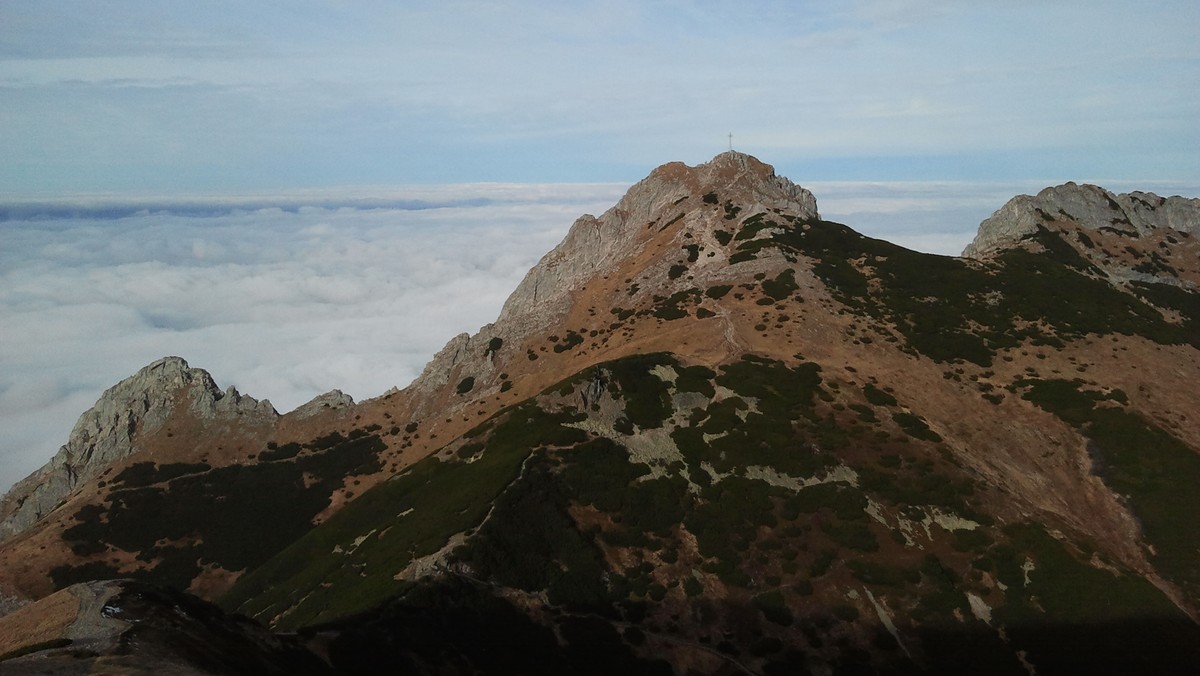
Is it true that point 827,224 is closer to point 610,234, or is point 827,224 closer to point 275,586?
point 610,234

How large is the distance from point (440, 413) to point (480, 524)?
51.6 metres

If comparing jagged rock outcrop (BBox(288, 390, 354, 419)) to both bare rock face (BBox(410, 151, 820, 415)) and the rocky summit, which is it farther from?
bare rock face (BBox(410, 151, 820, 415))

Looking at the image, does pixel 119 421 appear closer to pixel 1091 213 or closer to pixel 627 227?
pixel 627 227

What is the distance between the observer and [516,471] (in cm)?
6775

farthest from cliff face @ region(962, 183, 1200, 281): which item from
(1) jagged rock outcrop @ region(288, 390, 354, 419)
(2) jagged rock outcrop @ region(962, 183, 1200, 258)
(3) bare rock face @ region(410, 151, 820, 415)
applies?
(1) jagged rock outcrop @ region(288, 390, 354, 419)

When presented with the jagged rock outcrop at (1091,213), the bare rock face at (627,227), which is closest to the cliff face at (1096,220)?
the jagged rock outcrop at (1091,213)

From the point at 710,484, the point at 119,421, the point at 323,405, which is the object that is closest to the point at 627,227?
the point at 323,405

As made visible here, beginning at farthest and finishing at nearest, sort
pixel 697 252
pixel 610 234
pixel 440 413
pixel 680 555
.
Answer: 1. pixel 610 234
2. pixel 697 252
3. pixel 440 413
4. pixel 680 555

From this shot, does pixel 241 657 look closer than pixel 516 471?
Yes

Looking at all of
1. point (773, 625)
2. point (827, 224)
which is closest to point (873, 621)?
point (773, 625)

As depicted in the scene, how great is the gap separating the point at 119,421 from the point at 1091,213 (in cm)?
18618

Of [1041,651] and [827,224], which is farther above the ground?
[827,224]

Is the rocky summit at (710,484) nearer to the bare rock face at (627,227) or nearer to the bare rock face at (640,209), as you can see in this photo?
the bare rock face at (627,227)

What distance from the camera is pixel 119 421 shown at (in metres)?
118
